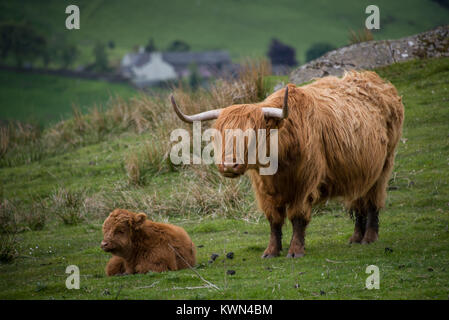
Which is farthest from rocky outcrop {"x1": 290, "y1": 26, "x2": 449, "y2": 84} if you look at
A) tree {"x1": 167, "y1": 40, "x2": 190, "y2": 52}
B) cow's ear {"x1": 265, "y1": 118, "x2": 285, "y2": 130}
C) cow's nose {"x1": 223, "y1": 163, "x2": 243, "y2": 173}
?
tree {"x1": 167, "y1": 40, "x2": 190, "y2": 52}

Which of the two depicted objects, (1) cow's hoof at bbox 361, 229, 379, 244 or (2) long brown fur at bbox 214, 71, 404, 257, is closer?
(2) long brown fur at bbox 214, 71, 404, 257

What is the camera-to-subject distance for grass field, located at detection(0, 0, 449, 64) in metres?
76.4

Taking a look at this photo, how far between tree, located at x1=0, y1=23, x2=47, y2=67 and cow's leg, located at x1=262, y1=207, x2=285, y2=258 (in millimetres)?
66124

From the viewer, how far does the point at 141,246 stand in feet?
22.9

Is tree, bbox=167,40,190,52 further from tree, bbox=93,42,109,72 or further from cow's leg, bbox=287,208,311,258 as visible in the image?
cow's leg, bbox=287,208,311,258

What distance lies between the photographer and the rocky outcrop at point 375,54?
53.0 ft

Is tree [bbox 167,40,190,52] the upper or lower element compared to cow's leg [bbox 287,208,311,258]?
upper

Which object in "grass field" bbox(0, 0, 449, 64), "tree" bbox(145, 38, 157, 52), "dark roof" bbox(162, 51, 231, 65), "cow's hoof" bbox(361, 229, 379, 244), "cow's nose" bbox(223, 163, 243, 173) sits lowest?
"cow's hoof" bbox(361, 229, 379, 244)

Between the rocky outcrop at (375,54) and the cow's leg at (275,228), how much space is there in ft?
30.4

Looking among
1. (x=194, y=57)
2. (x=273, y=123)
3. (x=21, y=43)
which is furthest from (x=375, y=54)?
(x=194, y=57)

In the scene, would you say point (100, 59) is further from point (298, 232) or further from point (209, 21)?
point (298, 232)

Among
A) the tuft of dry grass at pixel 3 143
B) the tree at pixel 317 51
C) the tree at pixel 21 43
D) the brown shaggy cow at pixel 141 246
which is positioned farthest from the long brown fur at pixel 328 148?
the tree at pixel 21 43

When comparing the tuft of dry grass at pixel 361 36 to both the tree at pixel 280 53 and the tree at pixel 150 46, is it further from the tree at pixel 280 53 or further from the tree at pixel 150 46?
the tree at pixel 150 46

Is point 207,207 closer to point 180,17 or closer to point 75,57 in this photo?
point 75,57
